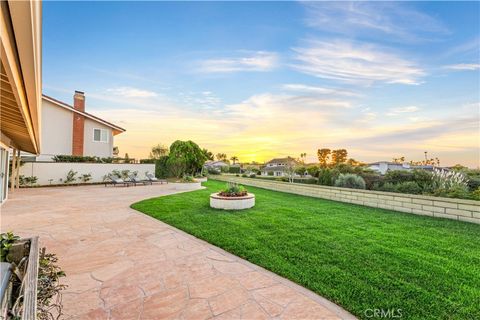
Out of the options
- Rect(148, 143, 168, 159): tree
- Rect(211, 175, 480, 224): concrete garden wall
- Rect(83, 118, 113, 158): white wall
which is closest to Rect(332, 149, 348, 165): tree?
Rect(148, 143, 168, 159): tree

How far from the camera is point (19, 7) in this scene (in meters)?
1.05

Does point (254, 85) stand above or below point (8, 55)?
above

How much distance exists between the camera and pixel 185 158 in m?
20.9

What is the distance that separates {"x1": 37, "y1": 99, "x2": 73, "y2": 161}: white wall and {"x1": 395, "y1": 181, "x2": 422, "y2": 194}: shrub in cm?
2263

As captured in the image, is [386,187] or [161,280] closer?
[161,280]

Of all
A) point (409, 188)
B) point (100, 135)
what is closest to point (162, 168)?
point (100, 135)

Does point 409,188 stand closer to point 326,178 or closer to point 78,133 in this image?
point 326,178

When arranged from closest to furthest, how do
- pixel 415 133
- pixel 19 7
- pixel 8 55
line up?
pixel 19 7 < pixel 8 55 < pixel 415 133

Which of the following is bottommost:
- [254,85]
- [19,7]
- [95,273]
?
[95,273]

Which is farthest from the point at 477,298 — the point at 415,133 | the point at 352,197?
the point at 415,133

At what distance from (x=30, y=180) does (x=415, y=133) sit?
22883mm

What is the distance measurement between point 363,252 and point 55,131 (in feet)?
73.4

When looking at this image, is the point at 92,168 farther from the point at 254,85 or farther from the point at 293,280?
the point at 293,280

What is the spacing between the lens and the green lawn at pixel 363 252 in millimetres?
2688
